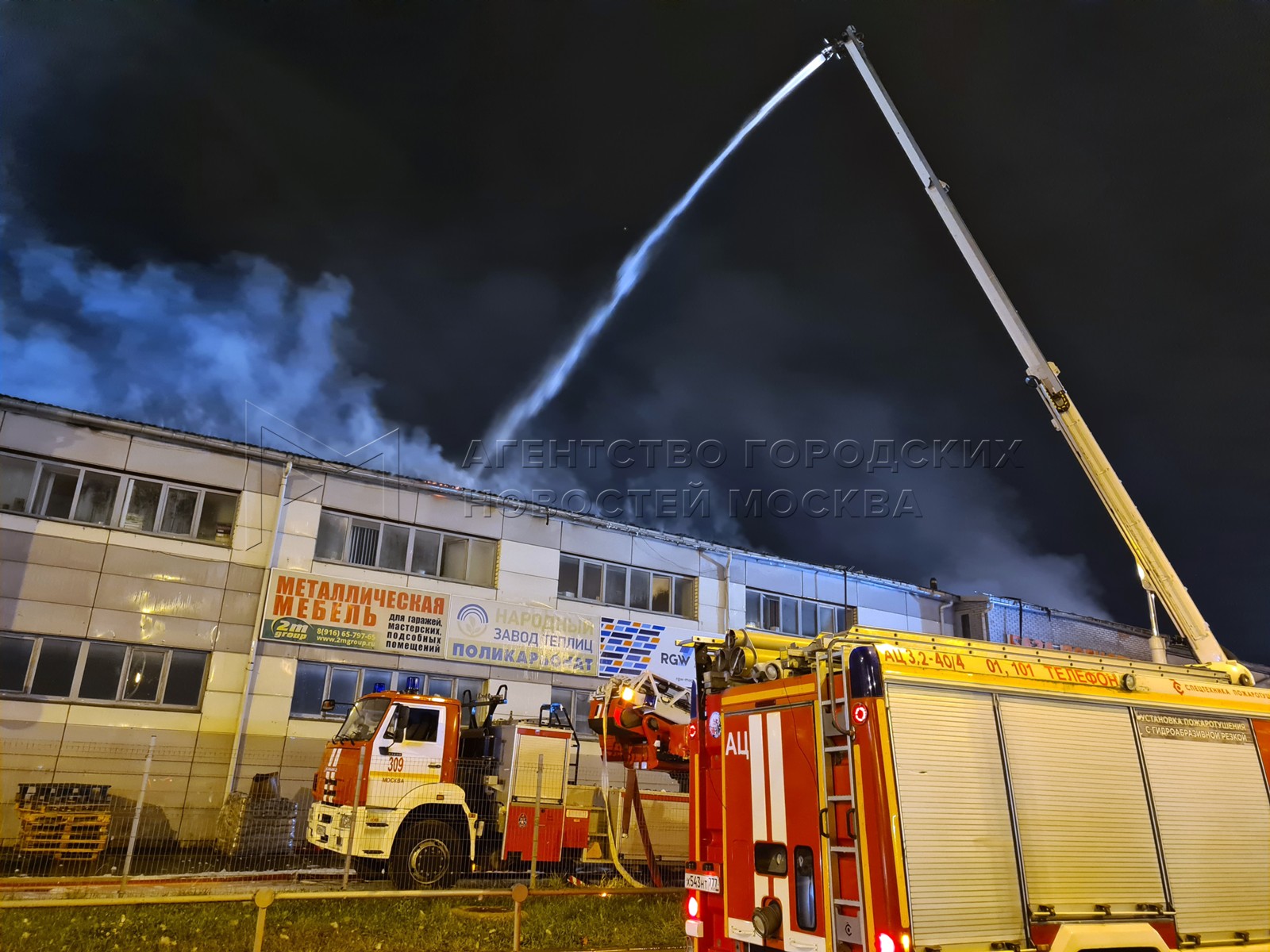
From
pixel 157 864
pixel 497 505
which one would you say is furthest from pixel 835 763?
pixel 497 505

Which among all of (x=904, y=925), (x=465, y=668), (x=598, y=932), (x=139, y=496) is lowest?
(x=598, y=932)

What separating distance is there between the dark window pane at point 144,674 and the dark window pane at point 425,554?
5.70 m

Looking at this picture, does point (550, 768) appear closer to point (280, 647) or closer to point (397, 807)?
point (397, 807)

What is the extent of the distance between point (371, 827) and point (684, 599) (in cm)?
1326

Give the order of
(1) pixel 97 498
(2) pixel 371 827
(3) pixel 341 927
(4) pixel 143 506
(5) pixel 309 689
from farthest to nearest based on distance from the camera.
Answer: (5) pixel 309 689 < (4) pixel 143 506 < (1) pixel 97 498 < (2) pixel 371 827 < (3) pixel 341 927

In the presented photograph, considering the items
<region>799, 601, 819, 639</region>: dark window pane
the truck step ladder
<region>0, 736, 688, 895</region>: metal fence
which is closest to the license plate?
the truck step ladder

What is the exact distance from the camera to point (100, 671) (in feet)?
53.2

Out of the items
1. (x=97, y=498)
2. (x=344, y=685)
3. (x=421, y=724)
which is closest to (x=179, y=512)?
(x=97, y=498)

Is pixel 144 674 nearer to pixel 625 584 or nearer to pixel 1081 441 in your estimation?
pixel 625 584

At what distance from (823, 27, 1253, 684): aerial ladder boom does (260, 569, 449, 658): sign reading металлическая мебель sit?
13918 millimetres

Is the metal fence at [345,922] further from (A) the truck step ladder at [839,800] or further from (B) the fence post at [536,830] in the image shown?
(A) the truck step ladder at [839,800]

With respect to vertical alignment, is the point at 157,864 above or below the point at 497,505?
below

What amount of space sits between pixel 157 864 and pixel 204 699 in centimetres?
362

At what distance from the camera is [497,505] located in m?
21.4
